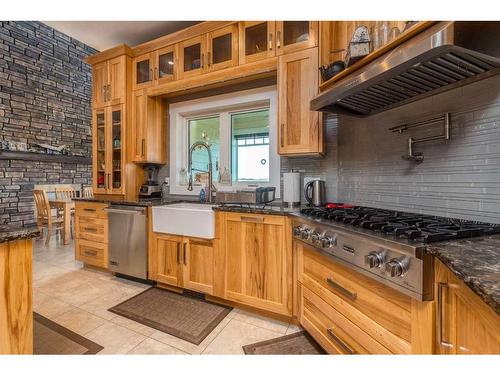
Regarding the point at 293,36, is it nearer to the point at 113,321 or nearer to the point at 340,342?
the point at 340,342

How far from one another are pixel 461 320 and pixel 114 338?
1.90 meters

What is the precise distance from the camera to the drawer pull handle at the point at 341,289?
1194 millimetres

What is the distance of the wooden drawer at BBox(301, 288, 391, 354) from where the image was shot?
1127 mm

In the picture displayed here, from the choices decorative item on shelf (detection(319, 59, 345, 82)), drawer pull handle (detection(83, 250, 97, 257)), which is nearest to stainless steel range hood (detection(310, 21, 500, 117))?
decorative item on shelf (detection(319, 59, 345, 82))

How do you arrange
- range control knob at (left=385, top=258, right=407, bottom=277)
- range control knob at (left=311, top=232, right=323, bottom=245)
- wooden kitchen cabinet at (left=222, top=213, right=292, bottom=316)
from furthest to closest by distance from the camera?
wooden kitchen cabinet at (left=222, top=213, right=292, bottom=316) → range control knob at (left=311, top=232, right=323, bottom=245) → range control knob at (left=385, top=258, right=407, bottom=277)

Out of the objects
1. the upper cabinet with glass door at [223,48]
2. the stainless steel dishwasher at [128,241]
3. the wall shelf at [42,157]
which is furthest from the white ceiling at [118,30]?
the stainless steel dishwasher at [128,241]

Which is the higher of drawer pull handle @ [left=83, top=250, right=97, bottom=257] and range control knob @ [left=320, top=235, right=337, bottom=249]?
range control knob @ [left=320, top=235, right=337, bottom=249]

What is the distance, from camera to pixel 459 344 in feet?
2.40

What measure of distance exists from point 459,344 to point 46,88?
19.3 feet

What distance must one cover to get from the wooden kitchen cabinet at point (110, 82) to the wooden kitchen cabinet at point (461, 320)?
327 centimetres

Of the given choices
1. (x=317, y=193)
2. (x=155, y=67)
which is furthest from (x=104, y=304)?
(x=155, y=67)

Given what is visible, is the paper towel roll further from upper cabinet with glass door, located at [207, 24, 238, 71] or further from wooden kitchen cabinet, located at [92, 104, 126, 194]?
wooden kitchen cabinet, located at [92, 104, 126, 194]

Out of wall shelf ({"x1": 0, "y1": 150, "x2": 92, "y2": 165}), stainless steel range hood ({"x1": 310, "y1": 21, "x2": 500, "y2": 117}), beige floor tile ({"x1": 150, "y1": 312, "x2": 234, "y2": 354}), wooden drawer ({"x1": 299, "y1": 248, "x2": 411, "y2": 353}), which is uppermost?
stainless steel range hood ({"x1": 310, "y1": 21, "x2": 500, "y2": 117})

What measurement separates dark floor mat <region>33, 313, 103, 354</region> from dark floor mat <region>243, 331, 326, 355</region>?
986 mm
